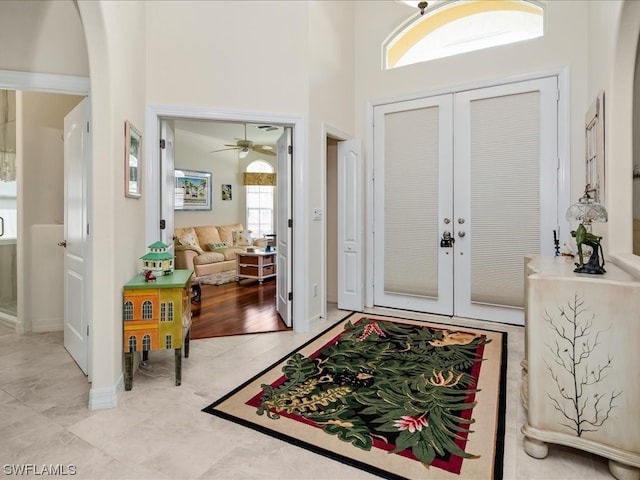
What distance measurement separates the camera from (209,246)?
7.47 meters

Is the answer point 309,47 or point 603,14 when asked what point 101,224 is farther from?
point 603,14

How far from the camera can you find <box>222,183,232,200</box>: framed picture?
895 centimetres

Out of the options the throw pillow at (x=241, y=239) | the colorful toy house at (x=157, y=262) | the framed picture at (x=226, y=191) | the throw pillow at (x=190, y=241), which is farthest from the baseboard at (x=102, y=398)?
the framed picture at (x=226, y=191)

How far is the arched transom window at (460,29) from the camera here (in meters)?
3.92

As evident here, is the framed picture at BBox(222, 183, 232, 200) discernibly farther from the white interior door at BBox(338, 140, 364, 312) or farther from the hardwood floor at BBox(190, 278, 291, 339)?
the white interior door at BBox(338, 140, 364, 312)

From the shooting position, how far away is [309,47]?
3666 millimetres

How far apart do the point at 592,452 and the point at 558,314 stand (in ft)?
2.09

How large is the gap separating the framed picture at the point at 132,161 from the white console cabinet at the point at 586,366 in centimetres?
263

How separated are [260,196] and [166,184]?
637 centimetres

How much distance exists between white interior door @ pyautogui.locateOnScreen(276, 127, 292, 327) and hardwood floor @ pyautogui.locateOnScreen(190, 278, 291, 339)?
0.80 feet

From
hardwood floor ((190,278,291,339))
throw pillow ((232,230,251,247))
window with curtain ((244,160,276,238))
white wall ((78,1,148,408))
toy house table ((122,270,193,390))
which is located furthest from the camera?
window with curtain ((244,160,276,238))

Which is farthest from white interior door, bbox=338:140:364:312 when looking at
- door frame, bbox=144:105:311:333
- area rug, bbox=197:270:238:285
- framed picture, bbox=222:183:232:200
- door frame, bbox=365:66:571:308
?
framed picture, bbox=222:183:232:200

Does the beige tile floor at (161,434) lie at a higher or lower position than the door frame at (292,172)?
lower

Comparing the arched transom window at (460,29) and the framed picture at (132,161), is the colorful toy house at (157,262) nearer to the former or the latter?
the framed picture at (132,161)
